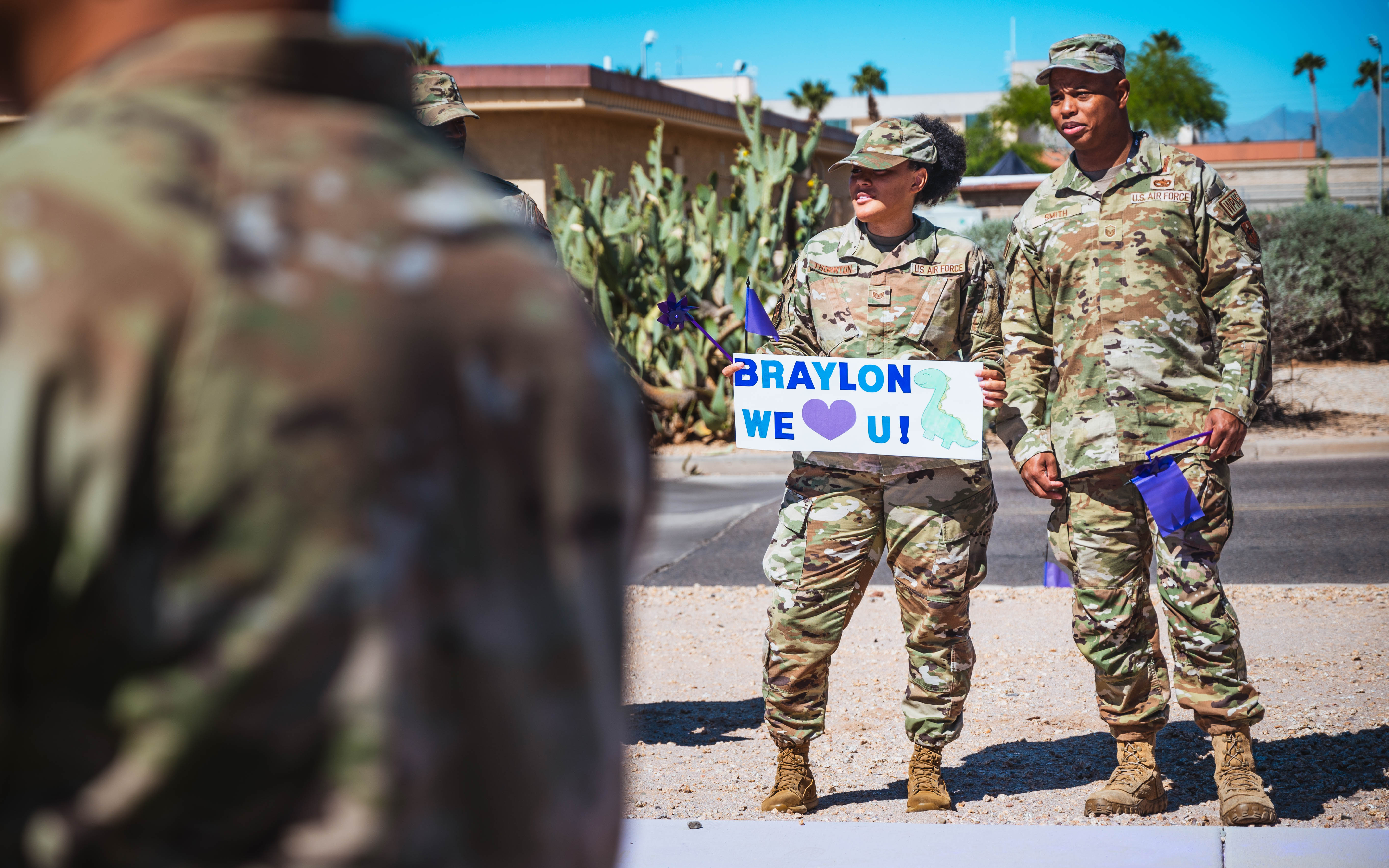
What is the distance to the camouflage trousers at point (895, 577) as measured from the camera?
163 inches

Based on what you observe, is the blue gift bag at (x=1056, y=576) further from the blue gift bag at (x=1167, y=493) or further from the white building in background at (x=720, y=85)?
the white building in background at (x=720, y=85)

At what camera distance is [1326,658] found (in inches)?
224

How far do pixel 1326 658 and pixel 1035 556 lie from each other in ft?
9.15

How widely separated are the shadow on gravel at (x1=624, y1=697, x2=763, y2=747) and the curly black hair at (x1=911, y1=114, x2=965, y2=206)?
7.11 ft

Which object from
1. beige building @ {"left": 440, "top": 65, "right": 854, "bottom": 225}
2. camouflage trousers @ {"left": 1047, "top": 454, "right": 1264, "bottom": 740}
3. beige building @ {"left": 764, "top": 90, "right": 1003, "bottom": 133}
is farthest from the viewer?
beige building @ {"left": 764, "top": 90, "right": 1003, "bottom": 133}

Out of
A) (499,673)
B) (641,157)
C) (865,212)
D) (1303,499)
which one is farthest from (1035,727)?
(641,157)

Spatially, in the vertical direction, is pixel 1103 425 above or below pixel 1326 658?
above

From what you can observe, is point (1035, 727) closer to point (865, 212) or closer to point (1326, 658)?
point (1326, 658)

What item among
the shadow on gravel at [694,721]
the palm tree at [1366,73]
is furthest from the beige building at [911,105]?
the shadow on gravel at [694,721]

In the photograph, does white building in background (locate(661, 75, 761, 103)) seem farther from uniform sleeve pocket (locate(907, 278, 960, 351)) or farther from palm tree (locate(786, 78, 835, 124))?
uniform sleeve pocket (locate(907, 278, 960, 351))

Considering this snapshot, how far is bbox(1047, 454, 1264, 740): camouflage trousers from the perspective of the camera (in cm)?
399

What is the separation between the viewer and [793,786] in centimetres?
422

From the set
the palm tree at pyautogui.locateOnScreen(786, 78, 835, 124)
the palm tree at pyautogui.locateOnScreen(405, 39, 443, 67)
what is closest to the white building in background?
the palm tree at pyautogui.locateOnScreen(786, 78, 835, 124)

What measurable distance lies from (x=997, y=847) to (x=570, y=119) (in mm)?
14534
